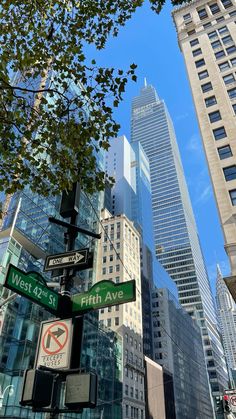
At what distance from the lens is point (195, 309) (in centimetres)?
15475

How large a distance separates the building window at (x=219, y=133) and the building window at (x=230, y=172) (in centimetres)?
434

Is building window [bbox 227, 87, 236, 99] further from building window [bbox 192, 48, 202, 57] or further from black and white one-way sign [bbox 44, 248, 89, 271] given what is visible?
black and white one-way sign [bbox 44, 248, 89, 271]

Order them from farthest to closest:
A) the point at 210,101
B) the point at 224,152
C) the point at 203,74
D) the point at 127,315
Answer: the point at 127,315 < the point at 203,74 < the point at 210,101 < the point at 224,152

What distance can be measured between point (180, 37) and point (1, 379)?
160 ft

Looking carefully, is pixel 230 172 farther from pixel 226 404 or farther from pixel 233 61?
pixel 226 404

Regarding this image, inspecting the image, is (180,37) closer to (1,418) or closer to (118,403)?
(1,418)

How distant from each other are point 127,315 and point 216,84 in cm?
5225

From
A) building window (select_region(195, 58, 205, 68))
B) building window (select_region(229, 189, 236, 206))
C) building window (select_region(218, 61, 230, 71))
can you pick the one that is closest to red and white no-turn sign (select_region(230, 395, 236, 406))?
building window (select_region(229, 189, 236, 206))

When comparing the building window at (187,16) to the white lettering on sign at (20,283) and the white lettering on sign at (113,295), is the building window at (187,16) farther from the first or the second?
the white lettering on sign at (20,283)

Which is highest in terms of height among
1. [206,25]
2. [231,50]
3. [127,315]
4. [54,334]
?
[206,25]

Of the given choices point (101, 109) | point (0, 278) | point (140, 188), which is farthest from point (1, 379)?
point (140, 188)

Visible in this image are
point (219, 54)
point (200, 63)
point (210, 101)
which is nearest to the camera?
point (210, 101)

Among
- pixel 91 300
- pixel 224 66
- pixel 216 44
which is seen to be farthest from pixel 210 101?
pixel 91 300

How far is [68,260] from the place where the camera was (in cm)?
593
